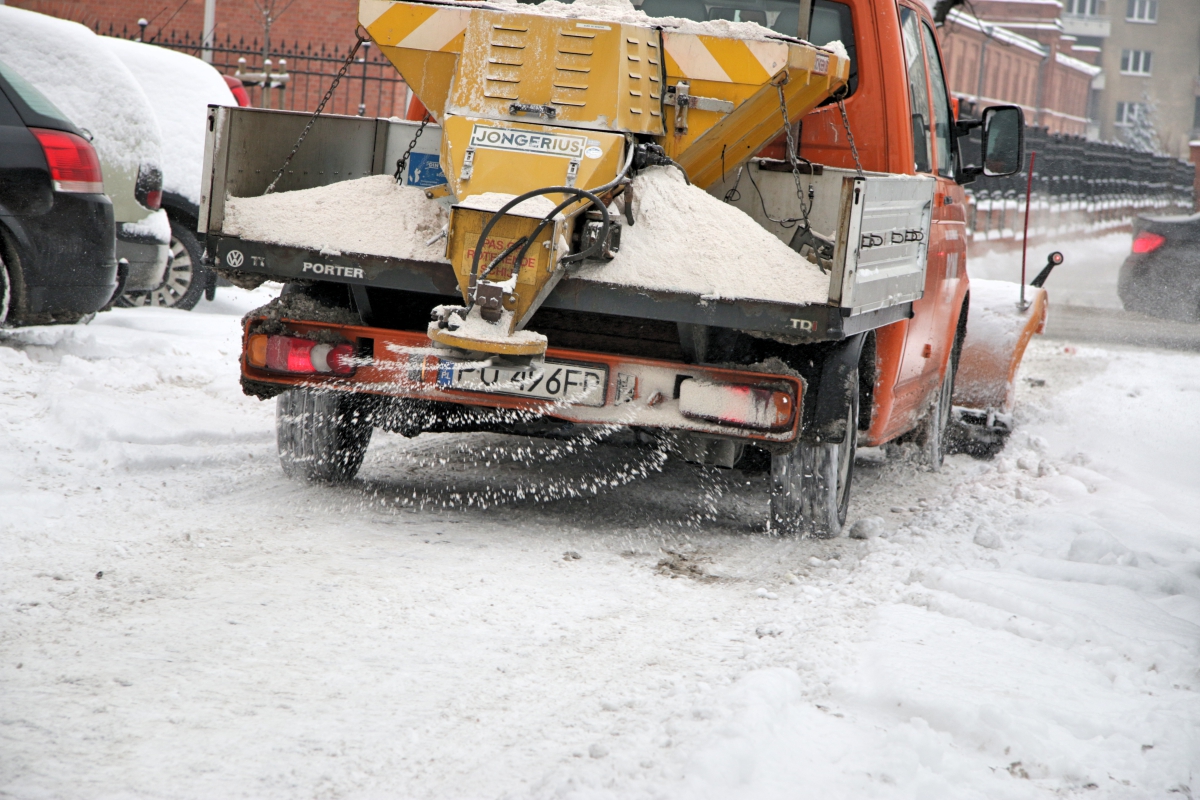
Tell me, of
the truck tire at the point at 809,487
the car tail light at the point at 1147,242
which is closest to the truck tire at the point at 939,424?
the truck tire at the point at 809,487

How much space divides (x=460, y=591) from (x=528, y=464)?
244 cm

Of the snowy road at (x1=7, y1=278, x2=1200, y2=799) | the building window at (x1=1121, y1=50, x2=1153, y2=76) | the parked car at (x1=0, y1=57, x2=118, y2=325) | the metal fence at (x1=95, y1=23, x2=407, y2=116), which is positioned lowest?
the snowy road at (x1=7, y1=278, x2=1200, y2=799)

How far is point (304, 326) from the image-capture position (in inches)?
202

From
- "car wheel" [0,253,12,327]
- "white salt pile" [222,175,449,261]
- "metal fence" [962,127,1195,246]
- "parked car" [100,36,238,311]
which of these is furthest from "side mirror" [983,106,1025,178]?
"metal fence" [962,127,1195,246]

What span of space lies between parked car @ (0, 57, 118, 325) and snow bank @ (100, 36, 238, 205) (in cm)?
322

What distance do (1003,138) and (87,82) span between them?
6.42m

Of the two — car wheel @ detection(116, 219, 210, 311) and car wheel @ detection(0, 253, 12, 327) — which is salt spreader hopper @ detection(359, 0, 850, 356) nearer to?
car wheel @ detection(0, 253, 12, 327)

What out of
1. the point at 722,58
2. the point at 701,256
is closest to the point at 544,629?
the point at 701,256

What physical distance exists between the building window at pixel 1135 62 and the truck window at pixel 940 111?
77.0 meters

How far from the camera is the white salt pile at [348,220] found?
4941 millimetres

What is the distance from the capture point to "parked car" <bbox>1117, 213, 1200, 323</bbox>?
50.3 feet

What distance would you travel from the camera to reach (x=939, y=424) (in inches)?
300

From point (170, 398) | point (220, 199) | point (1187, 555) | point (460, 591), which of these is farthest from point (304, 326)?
point (1187, 555)

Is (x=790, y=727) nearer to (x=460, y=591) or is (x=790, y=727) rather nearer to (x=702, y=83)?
(x=460, y=591)
